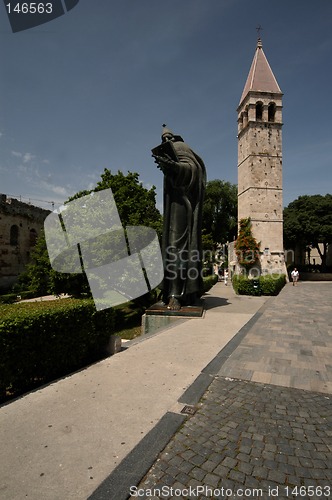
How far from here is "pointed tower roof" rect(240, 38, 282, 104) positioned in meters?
29.9

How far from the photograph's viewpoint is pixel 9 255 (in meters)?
26.1

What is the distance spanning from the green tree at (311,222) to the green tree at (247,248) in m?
8.65

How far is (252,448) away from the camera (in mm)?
2832

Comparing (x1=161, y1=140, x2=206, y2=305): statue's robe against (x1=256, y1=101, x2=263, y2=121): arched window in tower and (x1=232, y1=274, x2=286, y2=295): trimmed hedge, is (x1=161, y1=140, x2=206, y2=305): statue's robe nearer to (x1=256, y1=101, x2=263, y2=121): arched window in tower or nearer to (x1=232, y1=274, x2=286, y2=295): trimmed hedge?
(x1=232, y1=274, x2=286, y2=295): trimmed hedge

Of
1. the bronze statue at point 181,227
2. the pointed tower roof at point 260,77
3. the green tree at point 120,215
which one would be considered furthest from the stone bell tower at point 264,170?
the bronze statue at point 181,227

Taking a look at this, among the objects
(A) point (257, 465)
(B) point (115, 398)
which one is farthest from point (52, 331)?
(A) point (257, 465)

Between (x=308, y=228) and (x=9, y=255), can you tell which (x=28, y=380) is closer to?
(x=9, y=255)

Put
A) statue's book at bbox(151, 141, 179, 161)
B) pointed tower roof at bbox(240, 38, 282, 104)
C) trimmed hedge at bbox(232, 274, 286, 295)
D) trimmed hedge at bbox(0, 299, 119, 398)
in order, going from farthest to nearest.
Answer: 1. pointed tower roof at bbox(240, 38, 282, 104)
2. trimmed hedge at bbox(232, 274, 286, 295)
3. statue's book at bbox(151, 141, 179, 161)
4. trimmed hedge at bbox(0, 299, 119, 398)

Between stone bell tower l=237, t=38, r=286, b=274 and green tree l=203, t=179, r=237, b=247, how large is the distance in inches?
465

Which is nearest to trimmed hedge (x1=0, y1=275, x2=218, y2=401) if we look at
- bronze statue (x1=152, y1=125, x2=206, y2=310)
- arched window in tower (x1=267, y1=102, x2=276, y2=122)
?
bronze statue (x1=152, y1=125, x2=206, y2=310)

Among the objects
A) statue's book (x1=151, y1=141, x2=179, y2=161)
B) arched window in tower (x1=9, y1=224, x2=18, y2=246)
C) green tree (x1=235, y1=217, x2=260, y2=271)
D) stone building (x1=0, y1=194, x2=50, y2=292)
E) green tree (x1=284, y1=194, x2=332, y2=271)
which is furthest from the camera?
green tree (x1=284, y1=194, x2=332, y2=271)

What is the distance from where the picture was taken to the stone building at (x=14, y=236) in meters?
25.6

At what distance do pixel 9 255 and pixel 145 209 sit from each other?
16763mm

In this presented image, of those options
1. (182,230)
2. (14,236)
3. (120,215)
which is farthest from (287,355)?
(14,236)
